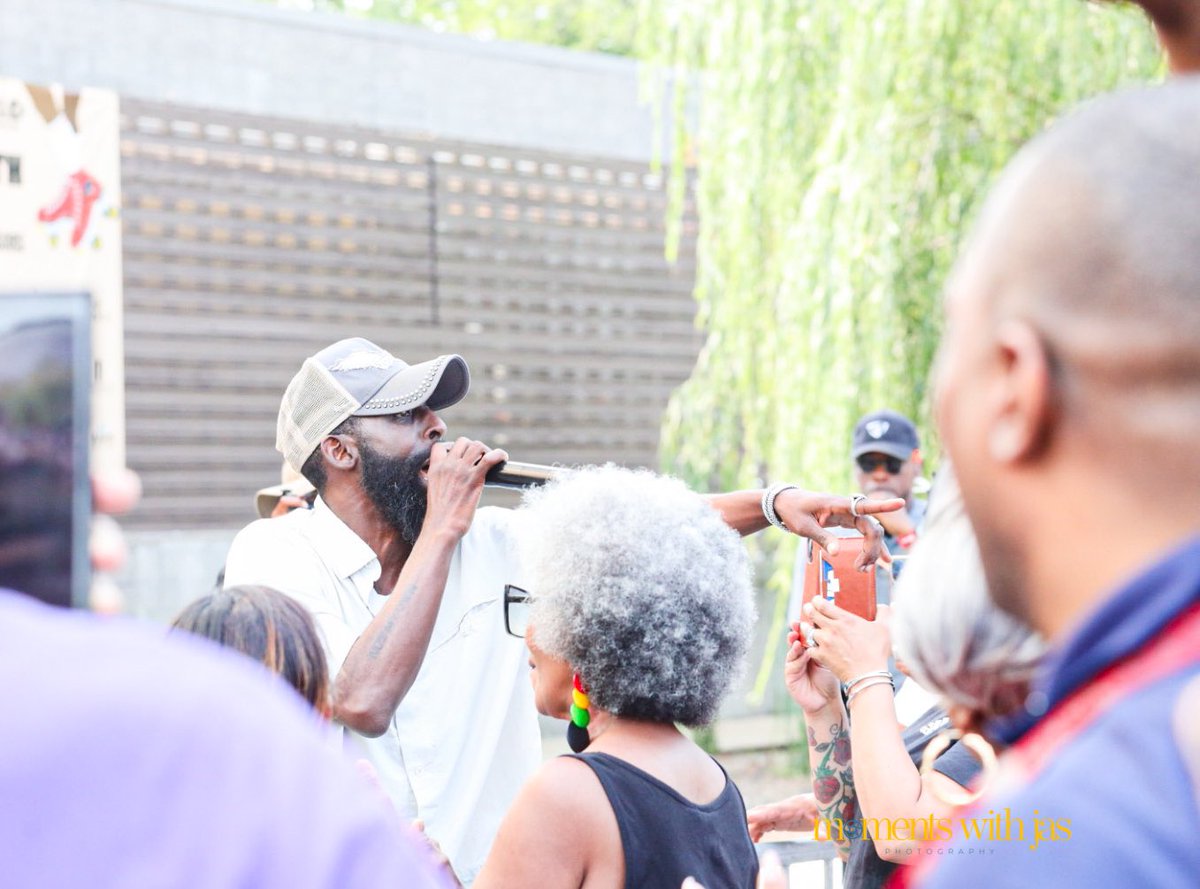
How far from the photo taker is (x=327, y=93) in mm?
9211

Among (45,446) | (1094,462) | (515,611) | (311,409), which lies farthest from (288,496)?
(1094,462)

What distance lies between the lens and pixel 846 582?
2684 millimetres

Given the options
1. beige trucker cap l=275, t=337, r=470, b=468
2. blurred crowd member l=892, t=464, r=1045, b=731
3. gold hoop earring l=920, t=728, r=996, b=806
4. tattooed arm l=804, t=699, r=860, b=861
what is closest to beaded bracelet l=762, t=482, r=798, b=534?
tattooed arm l=804, t=699, r=860, b=861

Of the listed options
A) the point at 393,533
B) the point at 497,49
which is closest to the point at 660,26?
the point at 497,49

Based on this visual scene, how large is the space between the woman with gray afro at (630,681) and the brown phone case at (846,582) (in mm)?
298

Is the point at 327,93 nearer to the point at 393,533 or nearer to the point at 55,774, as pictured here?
the point at 393,533

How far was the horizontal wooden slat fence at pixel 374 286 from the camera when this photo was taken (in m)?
8.63

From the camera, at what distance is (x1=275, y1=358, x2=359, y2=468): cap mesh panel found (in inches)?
126

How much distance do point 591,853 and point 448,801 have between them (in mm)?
919

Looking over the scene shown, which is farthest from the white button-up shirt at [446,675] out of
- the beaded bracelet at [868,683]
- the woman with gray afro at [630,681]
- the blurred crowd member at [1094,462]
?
the blurred crowd member at [1094,462]

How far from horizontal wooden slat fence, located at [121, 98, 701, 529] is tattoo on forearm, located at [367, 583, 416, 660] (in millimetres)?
6180

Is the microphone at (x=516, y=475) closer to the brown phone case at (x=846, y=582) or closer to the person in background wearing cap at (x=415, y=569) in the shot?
the person in background wearing cap at (x=415, y=569)

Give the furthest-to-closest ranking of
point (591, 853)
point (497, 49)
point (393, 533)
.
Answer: point (497, 49)
point (393, 533)
point (591, 853)

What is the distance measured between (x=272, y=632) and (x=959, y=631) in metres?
0.93
